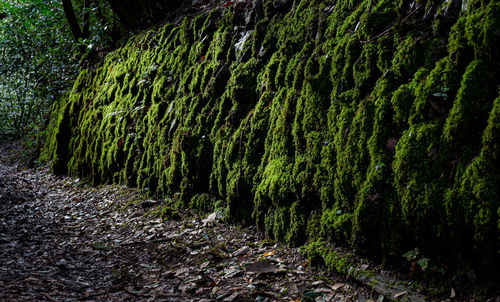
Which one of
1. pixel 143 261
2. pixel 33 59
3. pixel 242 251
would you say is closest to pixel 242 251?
pixel 242 251

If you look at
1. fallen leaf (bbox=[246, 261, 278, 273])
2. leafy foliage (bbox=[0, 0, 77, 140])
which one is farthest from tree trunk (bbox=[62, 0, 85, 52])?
fallen leaf (bbox=[246, 261, 278, 273])

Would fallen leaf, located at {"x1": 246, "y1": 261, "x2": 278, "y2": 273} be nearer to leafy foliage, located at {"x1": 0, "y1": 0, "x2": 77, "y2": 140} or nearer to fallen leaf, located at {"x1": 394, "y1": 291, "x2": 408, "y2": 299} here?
fallen leaf, located at {"x1": 394, "y1": 291, "x2": 408, "y2": 299}

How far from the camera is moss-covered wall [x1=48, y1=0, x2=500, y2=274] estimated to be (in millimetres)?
2107

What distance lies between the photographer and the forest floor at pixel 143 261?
8.75ft

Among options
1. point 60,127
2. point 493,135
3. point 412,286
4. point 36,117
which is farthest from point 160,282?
point 36,117

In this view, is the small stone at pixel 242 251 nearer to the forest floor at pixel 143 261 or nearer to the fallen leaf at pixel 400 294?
the forest floor at pixel 143 261

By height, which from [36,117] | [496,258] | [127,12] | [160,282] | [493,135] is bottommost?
[160,282]

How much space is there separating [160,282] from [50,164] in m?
8.53

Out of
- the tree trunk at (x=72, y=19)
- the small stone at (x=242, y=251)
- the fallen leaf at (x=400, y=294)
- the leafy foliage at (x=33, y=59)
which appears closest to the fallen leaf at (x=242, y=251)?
the small stone at (x=242, y=251)

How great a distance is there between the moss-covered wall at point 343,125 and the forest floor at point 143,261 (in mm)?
326

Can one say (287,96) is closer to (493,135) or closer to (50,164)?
(493,135)

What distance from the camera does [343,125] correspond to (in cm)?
291

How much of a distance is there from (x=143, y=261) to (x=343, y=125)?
2.47 meters

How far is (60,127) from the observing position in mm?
9383
